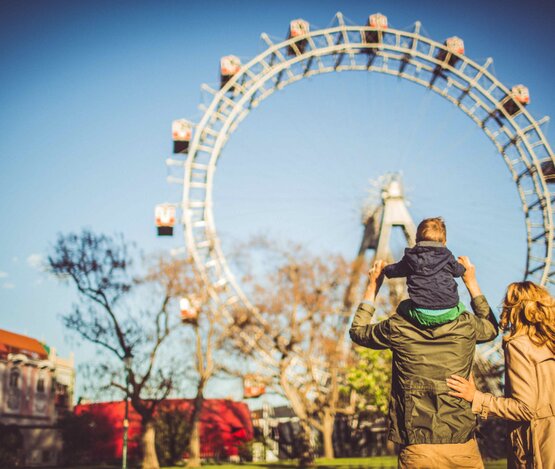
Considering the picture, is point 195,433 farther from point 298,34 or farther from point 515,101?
point 515,101

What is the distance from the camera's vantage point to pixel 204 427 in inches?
1547

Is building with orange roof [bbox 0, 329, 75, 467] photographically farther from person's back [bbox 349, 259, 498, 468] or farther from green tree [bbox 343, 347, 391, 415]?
person's back [bbox 349, 259, 498, 468]

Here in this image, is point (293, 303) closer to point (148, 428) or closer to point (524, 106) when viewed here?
point (148, 428)

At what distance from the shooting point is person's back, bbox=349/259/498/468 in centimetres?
318

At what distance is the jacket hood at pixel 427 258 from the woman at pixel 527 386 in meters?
0.57

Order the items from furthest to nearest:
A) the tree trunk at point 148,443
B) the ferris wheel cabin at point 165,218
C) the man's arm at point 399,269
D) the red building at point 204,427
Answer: the red building at point 204,427 → the ferris wheel cabin at point 165,218 → the tree trunk at point 148,443 → the man's arm at point 399,269

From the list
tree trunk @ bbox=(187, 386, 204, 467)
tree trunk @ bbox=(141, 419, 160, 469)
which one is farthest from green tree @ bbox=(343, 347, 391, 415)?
tree trunk @ bbox=(141, 419, 160, 469)

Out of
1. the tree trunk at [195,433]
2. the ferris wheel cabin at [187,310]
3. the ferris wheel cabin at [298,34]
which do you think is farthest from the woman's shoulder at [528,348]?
the ferris wheel cabin at [298,34]

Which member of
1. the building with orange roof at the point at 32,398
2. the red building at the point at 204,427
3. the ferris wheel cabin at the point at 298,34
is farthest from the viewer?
the red building at the point at 204,427

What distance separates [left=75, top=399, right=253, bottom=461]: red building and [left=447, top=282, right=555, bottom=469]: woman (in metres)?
35.1

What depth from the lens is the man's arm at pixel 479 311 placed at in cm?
345

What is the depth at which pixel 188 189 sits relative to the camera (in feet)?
90.5

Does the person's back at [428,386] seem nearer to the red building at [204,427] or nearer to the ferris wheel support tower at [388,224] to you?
the ferris wheel support tower at [388,224]

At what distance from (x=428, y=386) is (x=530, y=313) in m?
0.77
